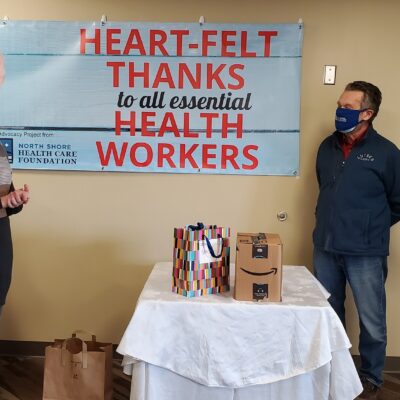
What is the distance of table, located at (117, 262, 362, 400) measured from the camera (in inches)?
75.7

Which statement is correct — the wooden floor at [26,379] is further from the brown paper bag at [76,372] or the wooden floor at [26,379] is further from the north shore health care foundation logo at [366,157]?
the north shore health care foundation logo at [366,157]

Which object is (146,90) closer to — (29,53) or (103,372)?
(29,53)

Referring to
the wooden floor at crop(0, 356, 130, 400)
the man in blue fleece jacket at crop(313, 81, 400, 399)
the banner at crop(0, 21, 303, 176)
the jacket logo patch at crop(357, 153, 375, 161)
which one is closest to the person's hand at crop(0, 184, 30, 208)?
the banner at crop(0, 21, 303, 176)

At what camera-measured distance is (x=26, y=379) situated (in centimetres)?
272

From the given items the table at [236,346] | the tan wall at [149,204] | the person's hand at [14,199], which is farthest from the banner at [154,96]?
the table at [236,346]

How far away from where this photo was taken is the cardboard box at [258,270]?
193 cm

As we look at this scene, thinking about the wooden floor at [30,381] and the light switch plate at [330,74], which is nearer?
the wooden floor at [30,381]

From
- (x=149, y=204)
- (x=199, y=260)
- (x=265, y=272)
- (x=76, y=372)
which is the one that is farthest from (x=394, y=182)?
(x=76, y=372)

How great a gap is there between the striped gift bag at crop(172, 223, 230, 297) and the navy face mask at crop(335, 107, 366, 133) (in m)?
0.89

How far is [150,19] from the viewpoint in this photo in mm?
2816

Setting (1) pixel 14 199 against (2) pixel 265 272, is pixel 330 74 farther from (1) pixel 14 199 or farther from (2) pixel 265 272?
(1) pixel 14 199

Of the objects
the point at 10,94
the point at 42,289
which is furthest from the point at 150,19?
the point at 42,289

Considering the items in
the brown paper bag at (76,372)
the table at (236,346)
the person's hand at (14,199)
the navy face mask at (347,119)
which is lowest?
the brown paper bag at (76,372)

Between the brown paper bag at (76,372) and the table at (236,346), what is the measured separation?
0.40m
